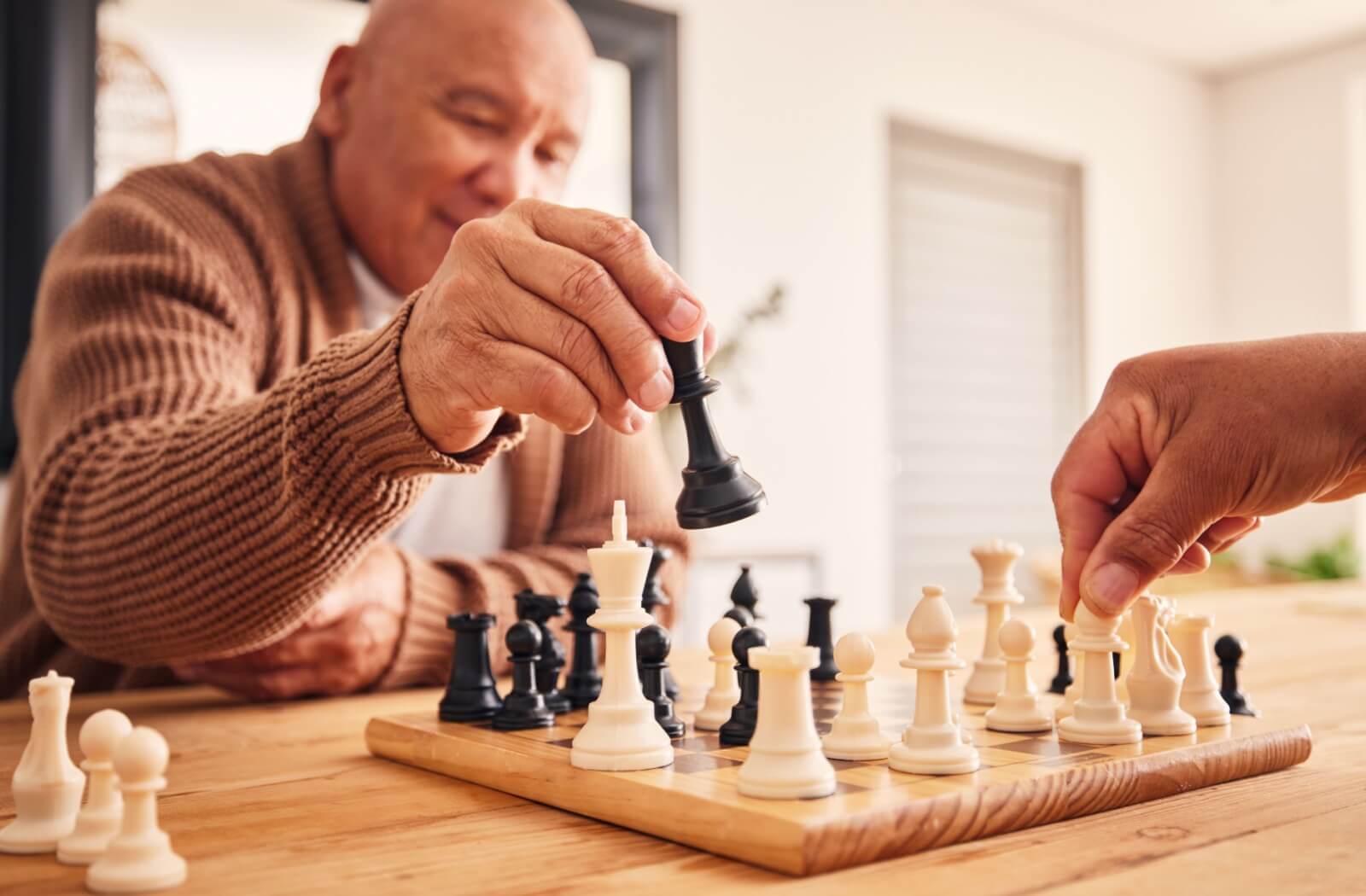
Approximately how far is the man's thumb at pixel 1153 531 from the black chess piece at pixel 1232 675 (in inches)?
9.1

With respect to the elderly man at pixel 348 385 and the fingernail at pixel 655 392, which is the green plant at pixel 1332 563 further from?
the fingernail at pixel 655 392

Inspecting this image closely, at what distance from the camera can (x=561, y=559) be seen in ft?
5.87

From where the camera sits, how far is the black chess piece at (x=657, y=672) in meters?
0.99

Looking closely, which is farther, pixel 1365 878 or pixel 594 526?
pixel 594 526

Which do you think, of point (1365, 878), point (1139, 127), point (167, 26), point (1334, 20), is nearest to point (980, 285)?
point (1139, 127)

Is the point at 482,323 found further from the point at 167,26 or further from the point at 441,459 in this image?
the point at 167,26

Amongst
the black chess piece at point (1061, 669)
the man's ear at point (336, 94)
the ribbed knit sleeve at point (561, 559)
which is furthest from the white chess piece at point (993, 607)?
the man's ear at point (336, 94)

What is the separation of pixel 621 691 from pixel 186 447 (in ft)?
2.10

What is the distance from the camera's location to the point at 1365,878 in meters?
0.66

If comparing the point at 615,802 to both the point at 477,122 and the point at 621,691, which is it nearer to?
the point at 621,691

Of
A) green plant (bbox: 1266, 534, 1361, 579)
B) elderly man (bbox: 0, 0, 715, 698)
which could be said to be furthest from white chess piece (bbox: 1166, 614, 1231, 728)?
green plant (bbox: 1266, 534, 1361, 579)

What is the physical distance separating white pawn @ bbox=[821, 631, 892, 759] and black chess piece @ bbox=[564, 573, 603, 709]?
1.00 feet

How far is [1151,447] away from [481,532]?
1.33 meters

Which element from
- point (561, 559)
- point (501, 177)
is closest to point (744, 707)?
point (561, 559)
